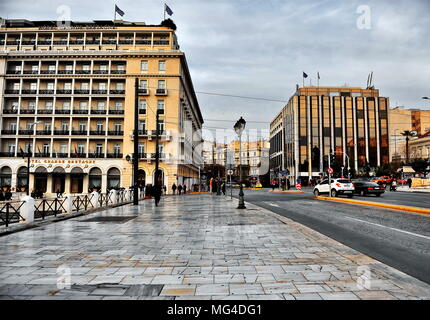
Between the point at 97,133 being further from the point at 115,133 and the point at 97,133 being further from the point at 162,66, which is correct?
the point at 162,66

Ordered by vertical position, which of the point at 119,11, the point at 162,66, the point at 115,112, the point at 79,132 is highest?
the point at 119,11

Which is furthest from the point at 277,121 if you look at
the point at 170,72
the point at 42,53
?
the point at 42,53

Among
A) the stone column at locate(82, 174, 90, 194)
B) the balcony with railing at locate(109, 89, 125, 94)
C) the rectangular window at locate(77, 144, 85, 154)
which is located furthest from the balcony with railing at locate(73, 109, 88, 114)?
the stone column at locate(82, 174, 90, 194)

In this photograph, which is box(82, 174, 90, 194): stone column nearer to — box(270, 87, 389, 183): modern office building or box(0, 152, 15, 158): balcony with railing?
box(0, 152, 15, 158): balcony with railing

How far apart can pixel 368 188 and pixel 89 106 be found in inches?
1492

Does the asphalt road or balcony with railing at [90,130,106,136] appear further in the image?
balcony with railing at [90,130,106,136]

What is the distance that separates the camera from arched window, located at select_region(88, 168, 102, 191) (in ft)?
140

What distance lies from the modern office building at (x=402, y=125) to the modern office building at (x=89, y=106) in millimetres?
57497

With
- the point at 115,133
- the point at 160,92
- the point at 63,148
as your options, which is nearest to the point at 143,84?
the point at 160,92

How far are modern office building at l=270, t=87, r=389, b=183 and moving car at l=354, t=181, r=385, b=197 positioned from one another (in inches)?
1688

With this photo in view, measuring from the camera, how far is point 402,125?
251ft

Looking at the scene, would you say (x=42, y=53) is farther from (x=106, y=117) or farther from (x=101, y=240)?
(x=101, y=240)

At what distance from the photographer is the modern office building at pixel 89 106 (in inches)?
1672
